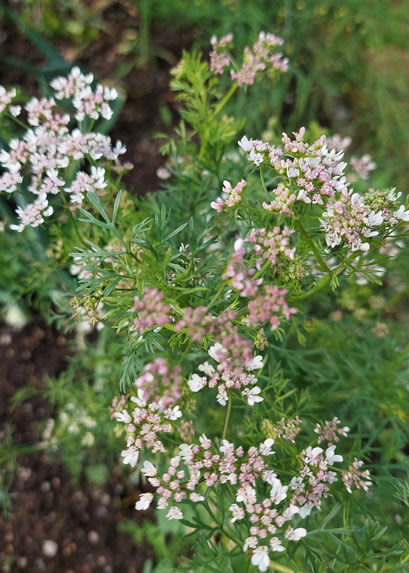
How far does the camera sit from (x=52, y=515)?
300 cm

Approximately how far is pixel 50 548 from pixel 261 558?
193cm

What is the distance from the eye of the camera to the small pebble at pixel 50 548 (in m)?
2.92

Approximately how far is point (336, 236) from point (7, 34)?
3623 millimetres

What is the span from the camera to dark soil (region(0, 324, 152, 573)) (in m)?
2.91

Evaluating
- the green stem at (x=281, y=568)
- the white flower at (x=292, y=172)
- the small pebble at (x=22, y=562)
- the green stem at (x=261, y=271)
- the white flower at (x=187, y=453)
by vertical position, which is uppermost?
the white flower at (x=292, y=172)

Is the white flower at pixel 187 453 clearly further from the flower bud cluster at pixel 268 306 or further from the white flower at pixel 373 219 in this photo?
the white flower at pixel 373 219

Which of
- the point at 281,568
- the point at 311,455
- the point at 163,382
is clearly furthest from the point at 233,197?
the point at 281,568

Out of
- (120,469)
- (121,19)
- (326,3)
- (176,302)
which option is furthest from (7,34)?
(176,302)

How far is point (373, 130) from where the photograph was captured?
396cm

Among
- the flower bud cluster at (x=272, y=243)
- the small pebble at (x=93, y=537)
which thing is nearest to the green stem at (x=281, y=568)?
the flower bud cluster at (x=272, y=243)

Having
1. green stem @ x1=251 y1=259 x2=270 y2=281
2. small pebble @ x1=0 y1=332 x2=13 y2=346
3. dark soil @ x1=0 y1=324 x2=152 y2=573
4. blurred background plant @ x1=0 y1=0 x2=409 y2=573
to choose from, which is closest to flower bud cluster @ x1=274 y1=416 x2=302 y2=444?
green stem @ x1=251 y1=259 x2=270 y2=281

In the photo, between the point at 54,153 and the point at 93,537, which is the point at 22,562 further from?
the point at 54,153

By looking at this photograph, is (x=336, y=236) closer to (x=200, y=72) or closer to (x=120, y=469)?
(x=200, y=72)

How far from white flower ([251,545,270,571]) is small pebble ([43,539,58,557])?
1.90m
